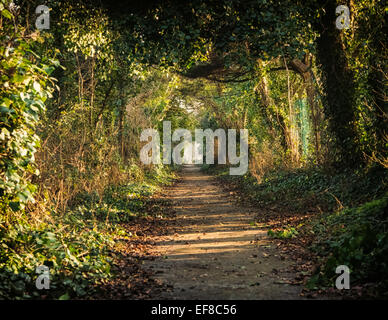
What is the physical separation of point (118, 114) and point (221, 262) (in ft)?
38.5

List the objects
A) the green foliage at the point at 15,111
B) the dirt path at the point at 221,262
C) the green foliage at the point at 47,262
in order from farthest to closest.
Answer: the dirt path at the point at 221,262 < the green foliage at the point at 15,111 < the green foliage at the point at 47,262

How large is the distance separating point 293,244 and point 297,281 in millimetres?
2225

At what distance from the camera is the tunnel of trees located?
518 centimetres

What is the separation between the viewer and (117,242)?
7.95 metres

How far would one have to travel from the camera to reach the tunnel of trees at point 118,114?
5.18 m

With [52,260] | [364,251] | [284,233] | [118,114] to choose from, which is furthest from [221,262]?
[118,114]

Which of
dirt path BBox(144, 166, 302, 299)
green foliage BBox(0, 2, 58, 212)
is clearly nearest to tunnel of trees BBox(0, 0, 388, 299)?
green foliage BBox(0, 2, 58, 212)

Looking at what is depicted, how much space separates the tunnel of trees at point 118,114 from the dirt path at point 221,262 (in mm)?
662

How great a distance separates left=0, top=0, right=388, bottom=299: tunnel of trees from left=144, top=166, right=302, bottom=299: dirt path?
66cm

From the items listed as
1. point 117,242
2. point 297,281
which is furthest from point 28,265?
point 297,281

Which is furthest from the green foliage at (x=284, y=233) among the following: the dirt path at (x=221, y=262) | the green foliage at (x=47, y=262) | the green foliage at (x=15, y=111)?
the green foliage at (x=15, y=111)

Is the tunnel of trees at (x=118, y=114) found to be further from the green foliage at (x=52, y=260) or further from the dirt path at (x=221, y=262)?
the dirt path at (x=221, y=262)

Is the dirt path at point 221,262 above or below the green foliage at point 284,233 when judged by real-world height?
below

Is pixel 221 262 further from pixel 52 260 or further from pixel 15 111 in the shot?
pixel 15 111
